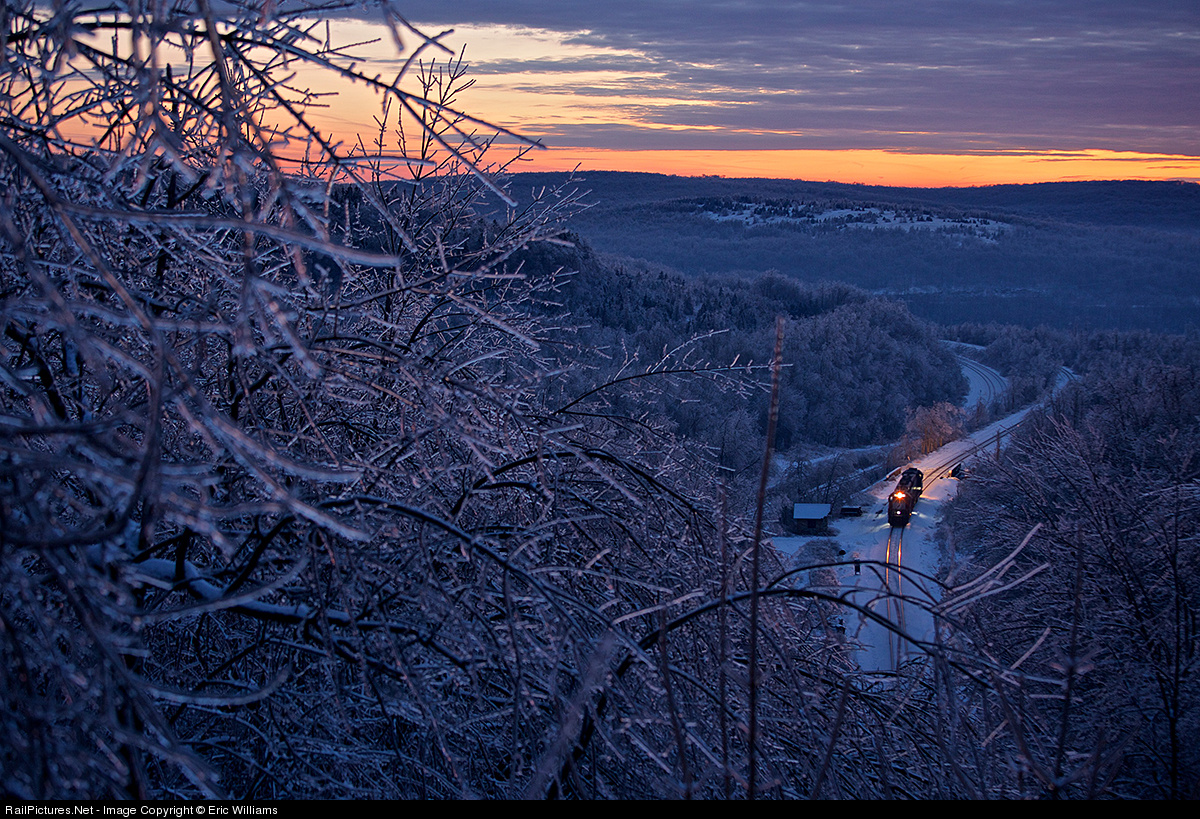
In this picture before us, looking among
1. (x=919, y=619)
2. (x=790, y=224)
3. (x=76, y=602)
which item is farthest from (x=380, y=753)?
(x=790, y=224)

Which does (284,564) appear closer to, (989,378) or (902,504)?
(902,504)

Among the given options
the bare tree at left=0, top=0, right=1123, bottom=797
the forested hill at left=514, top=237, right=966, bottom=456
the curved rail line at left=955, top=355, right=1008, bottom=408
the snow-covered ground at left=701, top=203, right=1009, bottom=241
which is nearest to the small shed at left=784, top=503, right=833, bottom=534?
the forested hill at left=514, top=237, right=966, bottom=456

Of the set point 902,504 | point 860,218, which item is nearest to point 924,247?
point 860,218

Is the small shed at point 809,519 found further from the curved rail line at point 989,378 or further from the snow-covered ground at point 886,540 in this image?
the curved rail line at point 989,378

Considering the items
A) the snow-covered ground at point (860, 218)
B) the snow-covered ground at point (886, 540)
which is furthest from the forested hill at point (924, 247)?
the snow-covered ground at point (886, 540)

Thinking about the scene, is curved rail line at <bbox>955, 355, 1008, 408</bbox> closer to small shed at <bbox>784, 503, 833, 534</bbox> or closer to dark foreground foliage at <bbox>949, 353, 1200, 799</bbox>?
small shed at <bbox>784, 503, 833, 534</bbox>

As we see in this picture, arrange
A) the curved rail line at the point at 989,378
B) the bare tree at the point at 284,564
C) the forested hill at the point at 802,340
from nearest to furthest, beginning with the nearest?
the bare tree at the point at 284,564, the forested hill at the point at 802,340, the curved rail line at the point at 989,378

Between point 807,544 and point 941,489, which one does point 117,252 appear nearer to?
point 807,544

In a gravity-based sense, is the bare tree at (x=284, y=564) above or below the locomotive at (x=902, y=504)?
above
